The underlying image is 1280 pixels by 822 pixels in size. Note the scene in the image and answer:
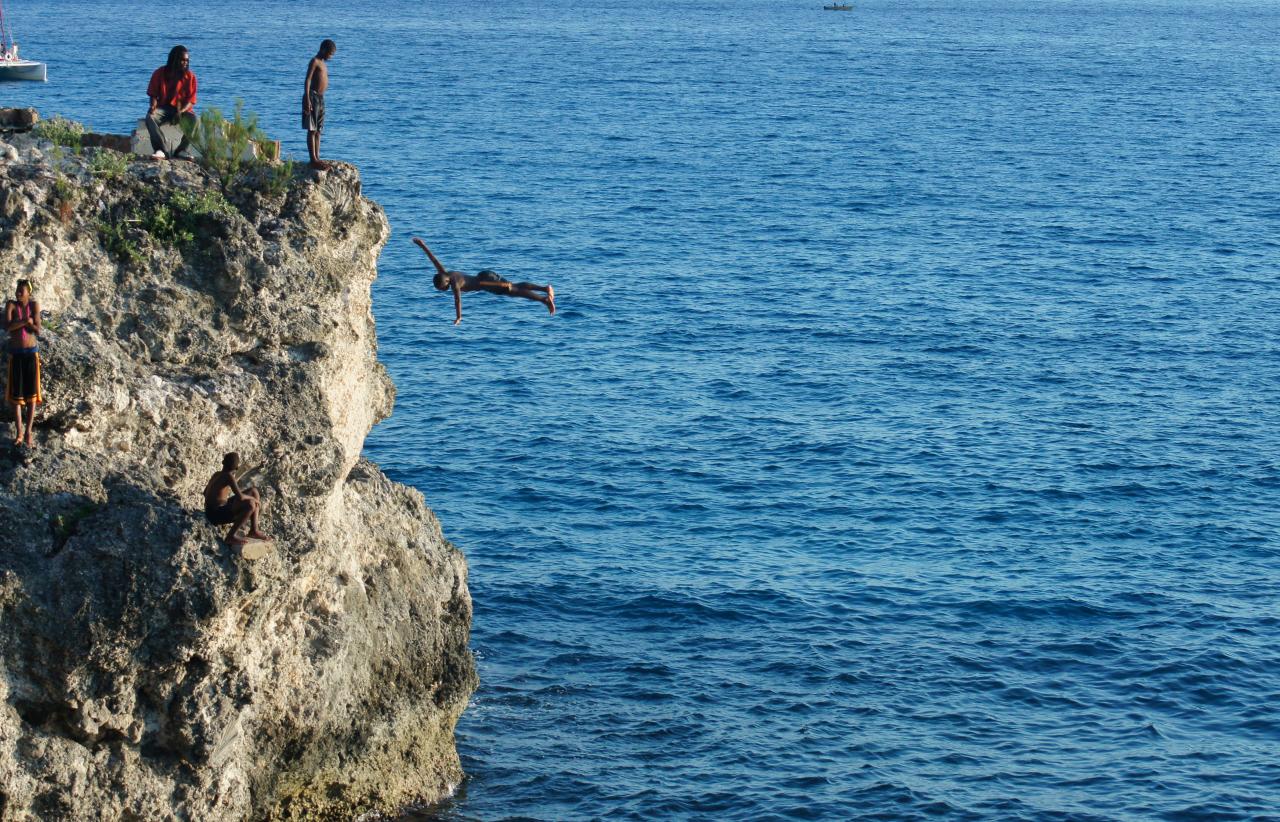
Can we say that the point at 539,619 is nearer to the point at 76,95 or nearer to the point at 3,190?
the point at 3,190

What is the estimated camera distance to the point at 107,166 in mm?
27203

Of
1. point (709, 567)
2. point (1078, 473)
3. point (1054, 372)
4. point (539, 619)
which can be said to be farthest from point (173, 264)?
point (1054, 372)

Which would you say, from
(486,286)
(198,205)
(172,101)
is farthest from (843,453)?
(198,205)

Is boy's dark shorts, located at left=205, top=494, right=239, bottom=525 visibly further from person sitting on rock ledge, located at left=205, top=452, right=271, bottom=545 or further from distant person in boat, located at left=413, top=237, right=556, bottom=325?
distant person in boat, located at left=413, top=237, right=556, bottom=325

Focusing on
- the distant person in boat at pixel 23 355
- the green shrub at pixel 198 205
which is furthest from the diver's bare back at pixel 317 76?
the distant person in boat at pixel 23 355

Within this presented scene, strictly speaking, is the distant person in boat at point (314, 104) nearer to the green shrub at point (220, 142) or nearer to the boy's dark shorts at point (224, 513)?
the green shrub at point (220, 142)

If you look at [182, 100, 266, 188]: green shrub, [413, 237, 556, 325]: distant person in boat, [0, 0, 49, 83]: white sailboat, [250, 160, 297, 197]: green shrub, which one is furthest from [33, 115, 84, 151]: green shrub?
[0, 0, 49, 83]: white sailboat

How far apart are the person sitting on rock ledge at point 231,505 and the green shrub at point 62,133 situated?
7090 millimetres

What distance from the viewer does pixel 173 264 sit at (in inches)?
1075

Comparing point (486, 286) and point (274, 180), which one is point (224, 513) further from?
point (274, 180)

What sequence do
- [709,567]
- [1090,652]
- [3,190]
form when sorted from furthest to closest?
[709,567] < [1090,652] < [3,190]

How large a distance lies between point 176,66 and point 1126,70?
5549 inches

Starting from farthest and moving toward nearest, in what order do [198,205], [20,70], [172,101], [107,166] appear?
[20,70]
[172,101]
[198,205]
[107,166]

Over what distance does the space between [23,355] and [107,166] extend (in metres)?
4.86
